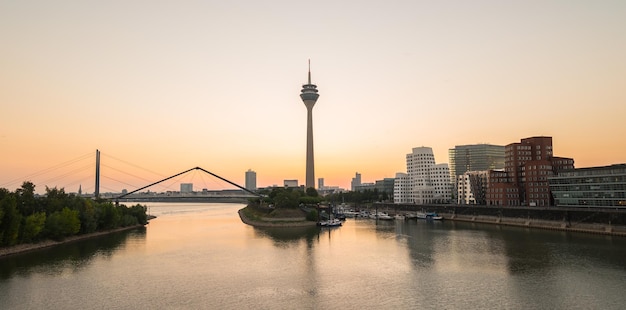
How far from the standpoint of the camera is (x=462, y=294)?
82.2 feet

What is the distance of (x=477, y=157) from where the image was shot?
17375 centimetres

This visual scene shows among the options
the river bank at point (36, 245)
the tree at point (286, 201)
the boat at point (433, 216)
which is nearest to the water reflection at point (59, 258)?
the river bank at point (36, 245)

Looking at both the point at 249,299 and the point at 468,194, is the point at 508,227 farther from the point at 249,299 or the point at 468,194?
the point at 249,299

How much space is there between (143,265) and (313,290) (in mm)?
17227

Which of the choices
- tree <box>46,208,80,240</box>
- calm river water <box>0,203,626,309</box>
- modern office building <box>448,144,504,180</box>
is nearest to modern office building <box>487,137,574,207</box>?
calm river water <box>0,203,626,309</box>

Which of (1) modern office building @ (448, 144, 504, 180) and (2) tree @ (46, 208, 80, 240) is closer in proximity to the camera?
(2) tree @ (46, 208, 80, 240)

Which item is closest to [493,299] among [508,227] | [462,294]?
[462,294]

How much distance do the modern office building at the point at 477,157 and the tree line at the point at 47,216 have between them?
14324cm

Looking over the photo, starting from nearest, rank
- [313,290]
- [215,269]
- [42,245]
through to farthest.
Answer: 1. [313,290]
2. [215,269]
3. [42,245]

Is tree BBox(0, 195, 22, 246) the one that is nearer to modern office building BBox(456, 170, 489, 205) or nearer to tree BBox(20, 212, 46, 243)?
tree BBox(20, 212, 46, 243)

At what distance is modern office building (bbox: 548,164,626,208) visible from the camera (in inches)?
2181

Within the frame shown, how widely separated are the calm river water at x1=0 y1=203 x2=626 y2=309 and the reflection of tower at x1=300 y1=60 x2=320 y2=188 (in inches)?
4220

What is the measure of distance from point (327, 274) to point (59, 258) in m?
25.1

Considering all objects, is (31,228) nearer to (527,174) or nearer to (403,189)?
(527,174)
